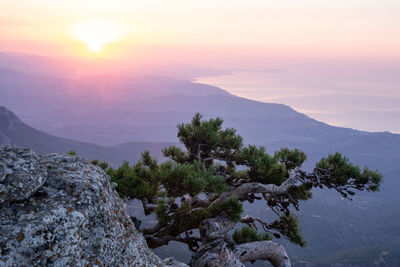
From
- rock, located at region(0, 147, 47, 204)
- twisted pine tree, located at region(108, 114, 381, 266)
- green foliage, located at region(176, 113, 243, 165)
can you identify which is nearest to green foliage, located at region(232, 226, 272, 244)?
twisted pine tree, located at region(108, 114, 381, 266)

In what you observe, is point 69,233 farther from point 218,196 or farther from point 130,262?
point 218,196

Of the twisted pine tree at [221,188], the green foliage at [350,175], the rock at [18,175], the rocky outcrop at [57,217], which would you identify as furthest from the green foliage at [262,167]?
the rock at [18,175]

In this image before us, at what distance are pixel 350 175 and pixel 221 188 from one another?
208 inches

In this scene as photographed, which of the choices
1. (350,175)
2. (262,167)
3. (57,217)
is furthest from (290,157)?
(57,217)

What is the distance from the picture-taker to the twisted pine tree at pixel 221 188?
12.3 m

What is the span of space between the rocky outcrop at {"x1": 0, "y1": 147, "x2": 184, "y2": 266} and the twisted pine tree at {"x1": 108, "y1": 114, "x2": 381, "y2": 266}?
15.3 feet

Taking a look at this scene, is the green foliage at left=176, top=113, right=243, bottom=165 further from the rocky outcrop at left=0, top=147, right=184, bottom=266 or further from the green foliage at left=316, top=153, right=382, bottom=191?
the rocky outcrop at left=0, top=147, right=184, bottom=266

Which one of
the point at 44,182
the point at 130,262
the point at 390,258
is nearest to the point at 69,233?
the point at 44,182

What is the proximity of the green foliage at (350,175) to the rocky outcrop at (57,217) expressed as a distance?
9.48m

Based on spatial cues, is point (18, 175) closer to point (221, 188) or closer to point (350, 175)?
point (221, 188)

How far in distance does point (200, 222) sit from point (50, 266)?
7.69 metres

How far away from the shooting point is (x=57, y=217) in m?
6.33

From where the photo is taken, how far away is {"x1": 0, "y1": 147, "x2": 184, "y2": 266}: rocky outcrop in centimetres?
600

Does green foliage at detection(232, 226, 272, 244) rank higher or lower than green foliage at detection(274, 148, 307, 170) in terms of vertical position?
lower
